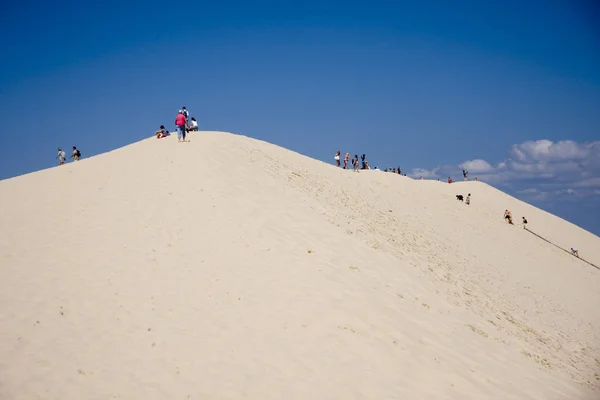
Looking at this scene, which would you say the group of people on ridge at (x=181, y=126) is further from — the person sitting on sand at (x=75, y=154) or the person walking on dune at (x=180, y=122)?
the person sitting on sand at (x=75, y=154)

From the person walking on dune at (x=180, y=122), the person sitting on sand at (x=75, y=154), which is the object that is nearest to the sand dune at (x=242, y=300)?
the person walking on dune at (x=180, y=122)

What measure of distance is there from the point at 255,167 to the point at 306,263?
10.6 meters

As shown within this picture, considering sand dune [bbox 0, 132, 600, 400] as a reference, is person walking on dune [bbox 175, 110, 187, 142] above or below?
above

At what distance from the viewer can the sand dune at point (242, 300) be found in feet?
27.1

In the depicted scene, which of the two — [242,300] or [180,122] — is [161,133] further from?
[242,300]

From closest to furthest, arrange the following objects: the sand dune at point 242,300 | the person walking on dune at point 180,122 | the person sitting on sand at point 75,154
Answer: the sand dune at point 242,300, the person walking on dune at point 180,122, the person sitting on sand at point 75,154

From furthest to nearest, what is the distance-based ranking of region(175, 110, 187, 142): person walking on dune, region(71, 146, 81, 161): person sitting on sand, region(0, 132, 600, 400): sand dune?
region(71, 146, 81, 161): person sitting on sand
region(175, 110, 187, 142): person walking on dune
region(0, 132, 600, 400): sand dune

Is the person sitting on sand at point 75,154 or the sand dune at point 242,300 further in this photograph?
the person sitting on sand at point 75,154

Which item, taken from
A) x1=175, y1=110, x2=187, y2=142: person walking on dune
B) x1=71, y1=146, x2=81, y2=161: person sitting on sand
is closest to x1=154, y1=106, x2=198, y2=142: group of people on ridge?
x1=175, y1=110, x2=187, y2=142: person walking on dune

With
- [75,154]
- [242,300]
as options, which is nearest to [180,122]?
[75,154]

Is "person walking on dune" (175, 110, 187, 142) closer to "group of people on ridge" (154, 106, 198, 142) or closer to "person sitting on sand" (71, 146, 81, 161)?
"group of people on ridge" (154, 106, 198, 142)

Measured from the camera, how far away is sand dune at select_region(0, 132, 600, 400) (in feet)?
27.1

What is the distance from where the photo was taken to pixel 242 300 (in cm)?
1073

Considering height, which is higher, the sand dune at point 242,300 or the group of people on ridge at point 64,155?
the group of people on ridge at point 64,155
